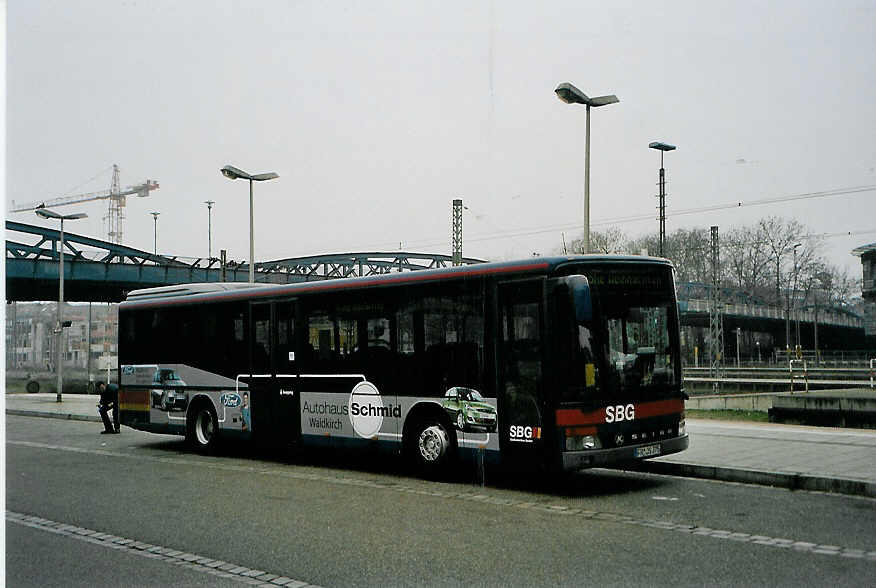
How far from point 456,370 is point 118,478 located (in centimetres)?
511

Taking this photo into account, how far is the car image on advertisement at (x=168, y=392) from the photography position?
17.4 m

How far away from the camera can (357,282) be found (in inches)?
546

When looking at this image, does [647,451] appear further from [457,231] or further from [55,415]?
[55,415]

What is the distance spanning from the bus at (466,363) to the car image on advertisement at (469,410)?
0.8 inches

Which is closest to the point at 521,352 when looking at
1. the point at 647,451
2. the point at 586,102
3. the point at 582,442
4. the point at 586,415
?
the point at 586,415

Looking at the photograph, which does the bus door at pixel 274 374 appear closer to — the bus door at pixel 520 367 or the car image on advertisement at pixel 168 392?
the car image on advertisement at pixel 168 392

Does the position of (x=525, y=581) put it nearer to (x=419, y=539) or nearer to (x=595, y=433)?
(x=419, y=539)

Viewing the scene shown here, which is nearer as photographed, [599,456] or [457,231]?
[599,456]

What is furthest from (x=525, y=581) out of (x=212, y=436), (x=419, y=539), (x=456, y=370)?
(x=212, y=436)

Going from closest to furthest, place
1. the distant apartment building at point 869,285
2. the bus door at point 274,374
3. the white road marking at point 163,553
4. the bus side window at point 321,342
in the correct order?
the white road marking at point 163,553, the bus side window at point 321,342, the bus door at point 274,374, the distant apartment building at point 869,285

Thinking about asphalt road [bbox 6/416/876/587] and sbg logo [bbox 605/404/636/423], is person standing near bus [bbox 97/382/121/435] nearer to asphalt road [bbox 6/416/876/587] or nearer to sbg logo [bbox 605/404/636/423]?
asphalt road [bbox 6/416/876/587]

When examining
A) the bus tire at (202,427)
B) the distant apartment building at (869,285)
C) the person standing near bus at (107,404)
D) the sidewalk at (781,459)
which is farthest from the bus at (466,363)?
the distant apartment building at (869,285)

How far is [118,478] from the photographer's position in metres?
13.2

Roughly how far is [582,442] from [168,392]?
378 inches
